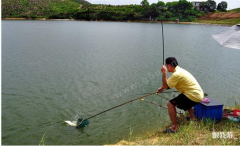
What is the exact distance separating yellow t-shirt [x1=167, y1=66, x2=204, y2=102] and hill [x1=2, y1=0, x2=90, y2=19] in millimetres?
74856

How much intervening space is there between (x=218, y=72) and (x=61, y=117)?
8.41 metres

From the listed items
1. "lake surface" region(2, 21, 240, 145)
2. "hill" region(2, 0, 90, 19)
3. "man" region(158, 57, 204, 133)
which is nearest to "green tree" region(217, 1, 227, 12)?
"hill" region(2, 0, 90, 19)

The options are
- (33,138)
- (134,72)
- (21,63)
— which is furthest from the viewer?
(21,63)

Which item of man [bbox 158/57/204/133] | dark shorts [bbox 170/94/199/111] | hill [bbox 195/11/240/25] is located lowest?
dark shorts [bbox 170/94/199/111]

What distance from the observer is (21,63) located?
1154 cm

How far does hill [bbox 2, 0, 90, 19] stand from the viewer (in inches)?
2913

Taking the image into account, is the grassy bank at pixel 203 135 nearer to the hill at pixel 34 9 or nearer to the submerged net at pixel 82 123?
the submerged net at pixel 82 123

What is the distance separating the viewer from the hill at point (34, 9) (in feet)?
243

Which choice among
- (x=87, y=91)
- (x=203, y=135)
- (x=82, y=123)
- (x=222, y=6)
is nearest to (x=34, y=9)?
(x=222, y=6)

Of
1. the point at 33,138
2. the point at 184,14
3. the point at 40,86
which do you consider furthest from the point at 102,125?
the point at 184,14

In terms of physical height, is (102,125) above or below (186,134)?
below

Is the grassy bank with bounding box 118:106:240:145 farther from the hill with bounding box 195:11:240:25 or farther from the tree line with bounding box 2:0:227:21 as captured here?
the tree line with bounding box 2:0:227:21

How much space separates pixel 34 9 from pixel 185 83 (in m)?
85.8

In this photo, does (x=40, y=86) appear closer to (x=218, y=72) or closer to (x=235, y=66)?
(x=218, y=72)
